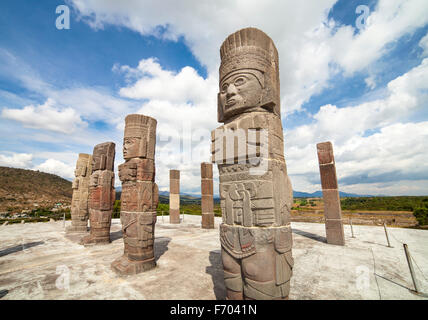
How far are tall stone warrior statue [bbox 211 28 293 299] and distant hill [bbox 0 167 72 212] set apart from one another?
Answer: 3140cm

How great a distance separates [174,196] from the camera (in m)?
14.9

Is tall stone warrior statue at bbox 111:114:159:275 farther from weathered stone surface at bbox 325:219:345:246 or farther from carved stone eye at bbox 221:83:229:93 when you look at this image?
weathered stone surface at bbox 325:219:345:246

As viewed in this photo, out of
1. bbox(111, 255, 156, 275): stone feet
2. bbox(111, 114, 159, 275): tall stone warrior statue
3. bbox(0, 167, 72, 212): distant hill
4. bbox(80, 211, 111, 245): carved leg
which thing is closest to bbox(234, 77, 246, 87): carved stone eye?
bbox(111, 114, 159, 275): tall stone warrior statue

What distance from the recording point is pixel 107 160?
8711mm

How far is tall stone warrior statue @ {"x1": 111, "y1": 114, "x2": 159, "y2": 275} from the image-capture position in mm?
5453

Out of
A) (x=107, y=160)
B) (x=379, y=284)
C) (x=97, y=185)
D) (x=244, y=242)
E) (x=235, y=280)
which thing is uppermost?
(x=107, y=160)

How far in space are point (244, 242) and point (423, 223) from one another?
16.8 metres

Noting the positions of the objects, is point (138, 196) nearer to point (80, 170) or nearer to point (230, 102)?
point (230, 102)

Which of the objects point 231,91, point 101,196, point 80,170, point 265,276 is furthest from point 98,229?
point 231,91

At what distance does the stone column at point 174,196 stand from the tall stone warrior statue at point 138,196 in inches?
352

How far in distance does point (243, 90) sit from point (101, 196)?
7.72m

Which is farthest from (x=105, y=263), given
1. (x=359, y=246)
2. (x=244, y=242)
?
(x=359, y=246)
